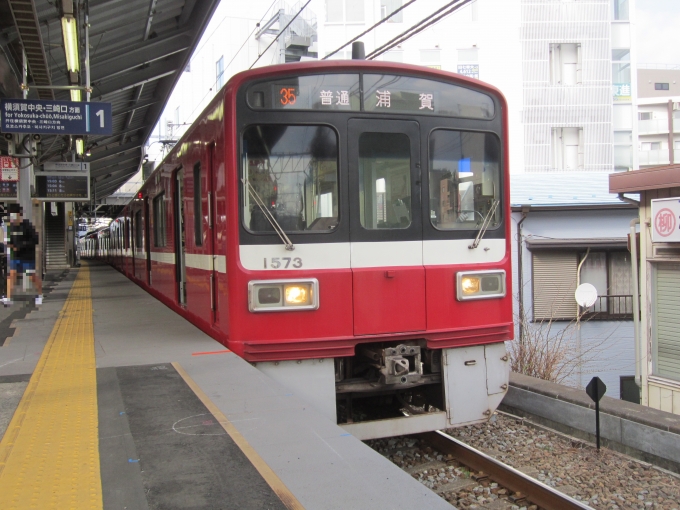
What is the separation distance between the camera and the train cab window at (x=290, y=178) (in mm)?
4633

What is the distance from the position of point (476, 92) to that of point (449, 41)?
81.7 feet

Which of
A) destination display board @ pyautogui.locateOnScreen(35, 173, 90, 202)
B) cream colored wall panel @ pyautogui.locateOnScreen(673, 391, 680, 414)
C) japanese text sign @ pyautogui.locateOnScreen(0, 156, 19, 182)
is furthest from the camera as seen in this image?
destination display board @ pyautogui.locateOnScreen(35, 173, 90, 202)

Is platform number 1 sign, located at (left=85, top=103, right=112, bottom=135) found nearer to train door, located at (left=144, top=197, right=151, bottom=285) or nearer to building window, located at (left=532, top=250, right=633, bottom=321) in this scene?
train door, located at (left=144, top=197, right=151, bottom=285)

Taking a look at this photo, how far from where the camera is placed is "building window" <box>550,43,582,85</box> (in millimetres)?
26594

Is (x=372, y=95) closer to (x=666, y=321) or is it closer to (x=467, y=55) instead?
(x=666, y=321)

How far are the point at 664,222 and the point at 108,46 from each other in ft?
35.4

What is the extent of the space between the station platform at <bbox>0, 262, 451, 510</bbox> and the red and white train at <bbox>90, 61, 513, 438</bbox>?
0.62m

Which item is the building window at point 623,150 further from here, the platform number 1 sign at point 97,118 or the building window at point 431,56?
the platform number 1 sign at point 97,118

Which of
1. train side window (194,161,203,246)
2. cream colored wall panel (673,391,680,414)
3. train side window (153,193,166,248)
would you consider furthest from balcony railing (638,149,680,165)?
train side window (194,161,203,246)

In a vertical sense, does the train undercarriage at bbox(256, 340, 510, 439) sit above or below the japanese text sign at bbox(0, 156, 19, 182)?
below

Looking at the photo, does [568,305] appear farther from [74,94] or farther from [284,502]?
[284,502]

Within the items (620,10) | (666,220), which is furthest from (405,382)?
(620,10)

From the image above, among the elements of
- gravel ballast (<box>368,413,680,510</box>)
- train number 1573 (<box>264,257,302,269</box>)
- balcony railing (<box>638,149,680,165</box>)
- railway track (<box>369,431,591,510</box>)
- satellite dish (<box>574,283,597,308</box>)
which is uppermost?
balcony railing (<box>638,149,680,165</box>)

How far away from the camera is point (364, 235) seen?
4801 mm
